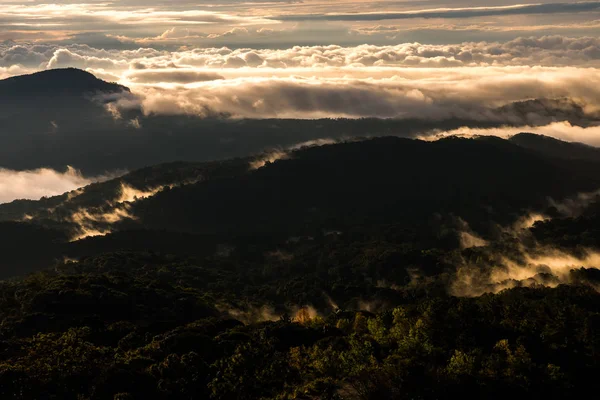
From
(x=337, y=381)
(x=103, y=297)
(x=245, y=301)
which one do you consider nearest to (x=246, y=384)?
(x=337, y=381)

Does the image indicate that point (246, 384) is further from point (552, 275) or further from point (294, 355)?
point (552, 275)

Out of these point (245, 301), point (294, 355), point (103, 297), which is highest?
point (294, 355)

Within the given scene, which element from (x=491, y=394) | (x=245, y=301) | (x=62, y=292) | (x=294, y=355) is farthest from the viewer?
(x=245, y=301)

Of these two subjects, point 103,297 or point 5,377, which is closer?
point 5,377

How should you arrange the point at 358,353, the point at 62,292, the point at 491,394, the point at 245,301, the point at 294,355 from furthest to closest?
the point at 245,301, the point at 62,292, the point at 294,355, the point at 358,353, the point at 491,394

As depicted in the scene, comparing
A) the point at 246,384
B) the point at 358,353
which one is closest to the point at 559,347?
the point at 358,353

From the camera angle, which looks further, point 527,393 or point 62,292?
point 62,292

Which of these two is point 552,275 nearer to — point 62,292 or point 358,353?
point 358,353

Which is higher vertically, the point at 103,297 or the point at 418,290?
the point at 103,297

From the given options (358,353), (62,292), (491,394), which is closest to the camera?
(491,394)
